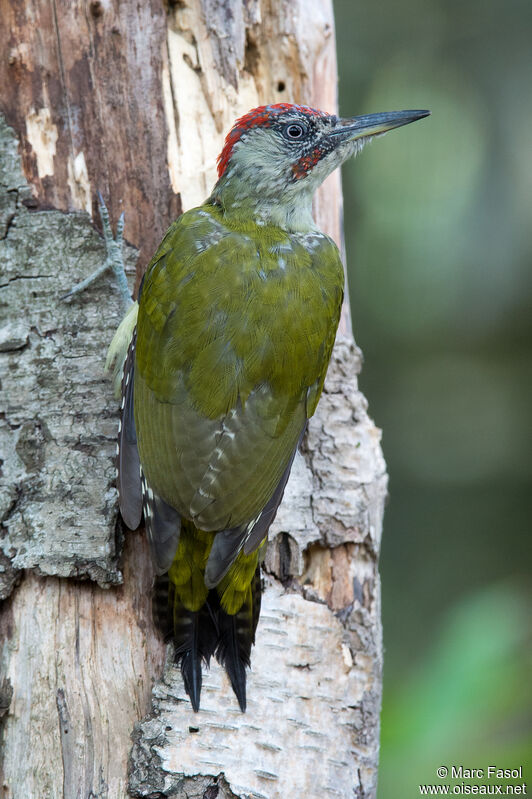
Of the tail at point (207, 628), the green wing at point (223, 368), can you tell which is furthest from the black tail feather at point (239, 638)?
the green wing at point (223, 368)

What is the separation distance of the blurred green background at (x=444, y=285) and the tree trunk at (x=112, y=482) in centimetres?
205

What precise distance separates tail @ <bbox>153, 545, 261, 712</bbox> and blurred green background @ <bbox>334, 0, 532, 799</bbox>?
2.32 meters

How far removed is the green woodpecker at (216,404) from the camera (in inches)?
103

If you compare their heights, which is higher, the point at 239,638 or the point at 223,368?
the point at 223,368

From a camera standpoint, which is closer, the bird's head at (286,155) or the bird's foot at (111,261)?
the bird's foot at (111,261)

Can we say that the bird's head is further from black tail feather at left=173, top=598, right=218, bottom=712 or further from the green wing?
black tail feather at left=173, top=598, right=218, bottom=712

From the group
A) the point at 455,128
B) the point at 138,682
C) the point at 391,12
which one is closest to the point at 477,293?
the point at 455,128

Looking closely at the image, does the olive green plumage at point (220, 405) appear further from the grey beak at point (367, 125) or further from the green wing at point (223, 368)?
the grey beak at point (367, 125)

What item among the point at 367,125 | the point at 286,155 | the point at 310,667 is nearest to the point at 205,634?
the point at 310,667

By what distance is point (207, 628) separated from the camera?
8.75ft

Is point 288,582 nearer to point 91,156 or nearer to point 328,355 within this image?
point 328,355

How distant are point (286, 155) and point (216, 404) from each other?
1.04 m

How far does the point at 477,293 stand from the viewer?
5336 millimetres

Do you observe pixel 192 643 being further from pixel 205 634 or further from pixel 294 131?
pixel 294 131
